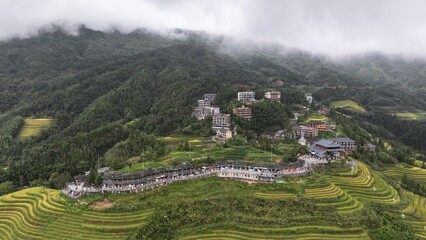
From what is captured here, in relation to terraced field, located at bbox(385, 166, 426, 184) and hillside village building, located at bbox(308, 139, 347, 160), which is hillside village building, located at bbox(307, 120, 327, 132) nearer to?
hillside village building, located at bbox(308, 139, 347, 160)

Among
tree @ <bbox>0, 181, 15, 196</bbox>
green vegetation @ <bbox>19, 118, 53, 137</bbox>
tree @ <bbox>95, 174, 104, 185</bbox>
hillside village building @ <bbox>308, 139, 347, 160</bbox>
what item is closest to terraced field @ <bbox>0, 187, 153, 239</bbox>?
tree @ <bbox>95, 174, 104, 185</bbox>

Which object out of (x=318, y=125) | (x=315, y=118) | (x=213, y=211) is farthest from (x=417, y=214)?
(x=315, y=118)

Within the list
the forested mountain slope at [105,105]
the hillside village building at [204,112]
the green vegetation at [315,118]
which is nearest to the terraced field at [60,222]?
the forested mountain slope at [105,105]

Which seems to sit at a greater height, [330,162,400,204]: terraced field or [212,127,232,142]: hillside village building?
[212,127,232,142]: hillside village building

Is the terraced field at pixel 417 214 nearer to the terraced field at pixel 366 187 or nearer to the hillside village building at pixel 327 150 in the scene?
the terraced field at pixel 366 187

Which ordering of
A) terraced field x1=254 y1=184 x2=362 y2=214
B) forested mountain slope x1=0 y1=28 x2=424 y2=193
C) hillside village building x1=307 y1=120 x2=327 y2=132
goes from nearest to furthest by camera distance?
terraced field x1=254 y1=184 x2=362 y2=214 < forested mountain slope x1=0 y1=28 x2=424 y2=193 < hillside village building x1=307 y1=120 x2=327 y2=132

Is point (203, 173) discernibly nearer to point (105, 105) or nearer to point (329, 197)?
point (329, 197)


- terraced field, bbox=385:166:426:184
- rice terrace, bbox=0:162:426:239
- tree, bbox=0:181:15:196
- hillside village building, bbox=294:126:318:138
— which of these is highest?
hillside village building, bbox=294:126:318:138
